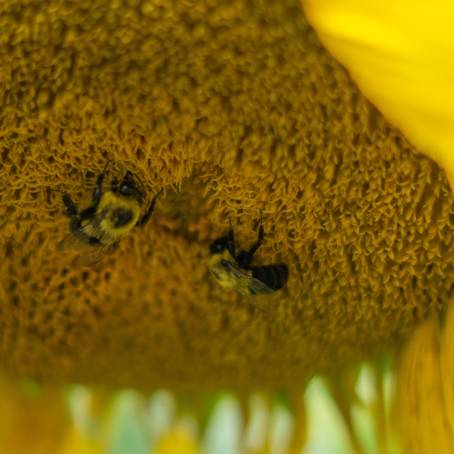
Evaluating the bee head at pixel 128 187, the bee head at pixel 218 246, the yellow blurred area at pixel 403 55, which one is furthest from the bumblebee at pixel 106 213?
the yellow blurred area at pixel 403 55

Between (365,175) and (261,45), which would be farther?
(365,175)

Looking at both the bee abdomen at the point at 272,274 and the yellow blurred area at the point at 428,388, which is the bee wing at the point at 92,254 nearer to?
the bee abdomen at the point at 272,274

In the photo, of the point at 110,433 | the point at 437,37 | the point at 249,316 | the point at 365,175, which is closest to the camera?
the point at 437,37

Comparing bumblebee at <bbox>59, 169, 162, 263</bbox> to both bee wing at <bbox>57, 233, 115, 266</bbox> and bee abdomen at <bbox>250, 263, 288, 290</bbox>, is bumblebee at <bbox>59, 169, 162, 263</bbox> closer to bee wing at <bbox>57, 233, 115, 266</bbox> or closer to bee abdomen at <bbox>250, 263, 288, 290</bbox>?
bee wing at <bbox>57, 233, 115, 266</bbox>

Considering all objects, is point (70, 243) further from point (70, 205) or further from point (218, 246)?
point (218, 246)

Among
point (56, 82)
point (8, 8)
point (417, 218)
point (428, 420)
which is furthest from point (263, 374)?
point (8, 8)

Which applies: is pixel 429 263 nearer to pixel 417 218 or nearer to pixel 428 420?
pixel 417 218

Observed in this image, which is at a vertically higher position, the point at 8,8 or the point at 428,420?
the point at 8,8

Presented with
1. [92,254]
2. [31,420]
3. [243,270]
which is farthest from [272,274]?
[31,420]
